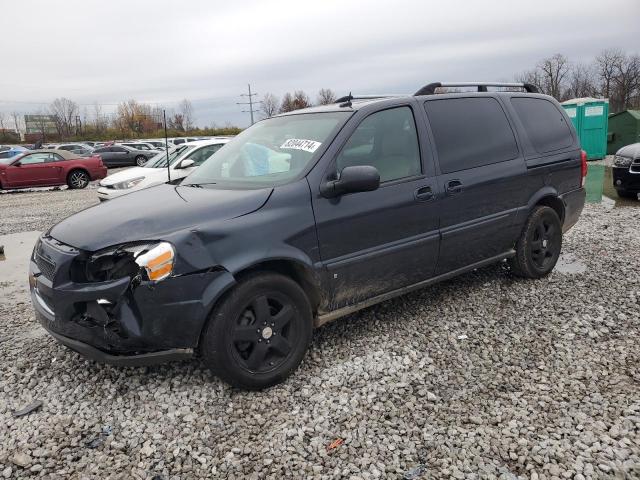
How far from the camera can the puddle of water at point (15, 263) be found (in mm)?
5703

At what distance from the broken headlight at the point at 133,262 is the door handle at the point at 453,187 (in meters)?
2.23

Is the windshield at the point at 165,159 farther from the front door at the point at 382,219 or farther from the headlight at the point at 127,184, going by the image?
the front door at the point at 382,219

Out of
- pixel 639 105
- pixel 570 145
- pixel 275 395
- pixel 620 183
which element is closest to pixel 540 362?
pixel 275 395

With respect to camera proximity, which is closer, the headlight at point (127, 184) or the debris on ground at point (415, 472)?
the debris on ground at point (415, 472)

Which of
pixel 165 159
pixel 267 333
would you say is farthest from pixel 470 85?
pixel 165 159

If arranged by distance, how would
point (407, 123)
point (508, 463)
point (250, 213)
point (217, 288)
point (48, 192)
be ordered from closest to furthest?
point (508, 463) → point (217, 288) → point (250, 213) → point (407, 123) → point (48, 192)

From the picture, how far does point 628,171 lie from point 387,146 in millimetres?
7591

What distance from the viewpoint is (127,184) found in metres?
10.5

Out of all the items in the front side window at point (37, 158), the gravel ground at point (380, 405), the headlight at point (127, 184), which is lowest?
the gravel ground at point (380, 405)

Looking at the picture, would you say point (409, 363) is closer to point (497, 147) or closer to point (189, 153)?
point (497, 147)

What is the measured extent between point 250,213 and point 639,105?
2004 inches

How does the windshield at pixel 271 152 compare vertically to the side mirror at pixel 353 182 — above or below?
above

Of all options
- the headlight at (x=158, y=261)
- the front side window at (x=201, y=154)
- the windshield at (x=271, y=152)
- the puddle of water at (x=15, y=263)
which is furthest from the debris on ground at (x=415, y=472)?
the front side window at (x=201, y=154)

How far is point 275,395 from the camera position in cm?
320
